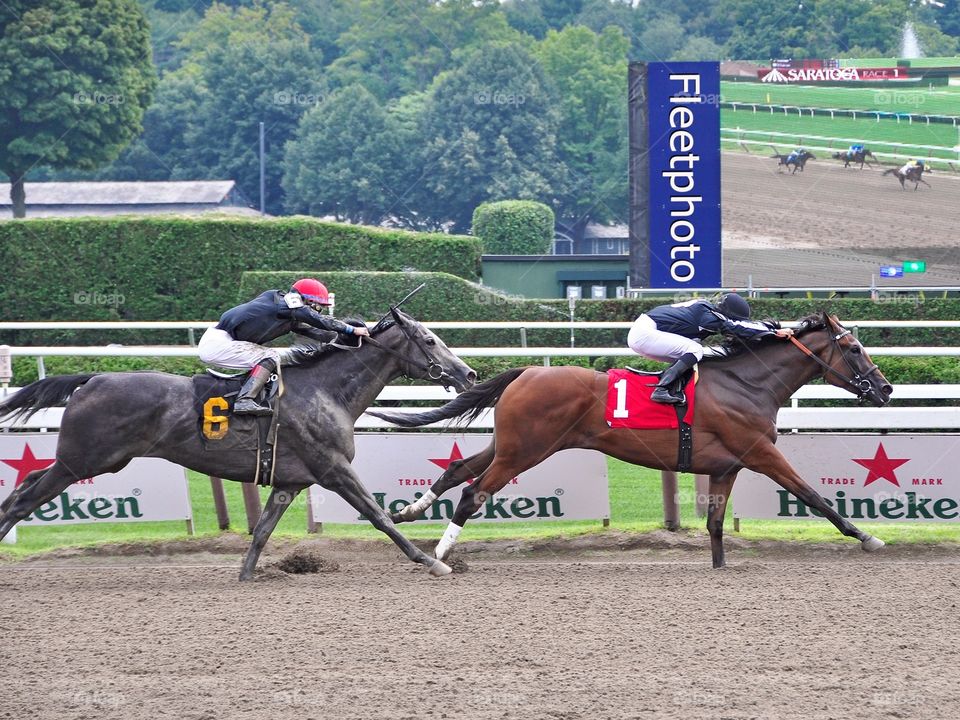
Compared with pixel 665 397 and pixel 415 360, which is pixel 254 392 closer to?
pixel 415 360

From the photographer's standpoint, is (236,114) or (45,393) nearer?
(45,393)

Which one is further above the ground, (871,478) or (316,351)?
(316,351)

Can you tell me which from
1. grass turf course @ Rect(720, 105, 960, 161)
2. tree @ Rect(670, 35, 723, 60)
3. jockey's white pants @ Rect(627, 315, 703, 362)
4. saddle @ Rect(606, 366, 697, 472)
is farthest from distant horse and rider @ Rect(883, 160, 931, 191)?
tree @ Rect(670, 35, 723, 60)

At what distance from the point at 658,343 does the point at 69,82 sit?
2707 centimetres

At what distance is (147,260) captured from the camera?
19.4m

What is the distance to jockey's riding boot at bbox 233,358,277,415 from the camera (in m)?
6.45

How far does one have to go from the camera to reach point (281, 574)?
664 cm

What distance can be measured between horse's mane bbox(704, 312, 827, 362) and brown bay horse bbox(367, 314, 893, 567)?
0.15 feet

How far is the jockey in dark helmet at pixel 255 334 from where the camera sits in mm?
6484
